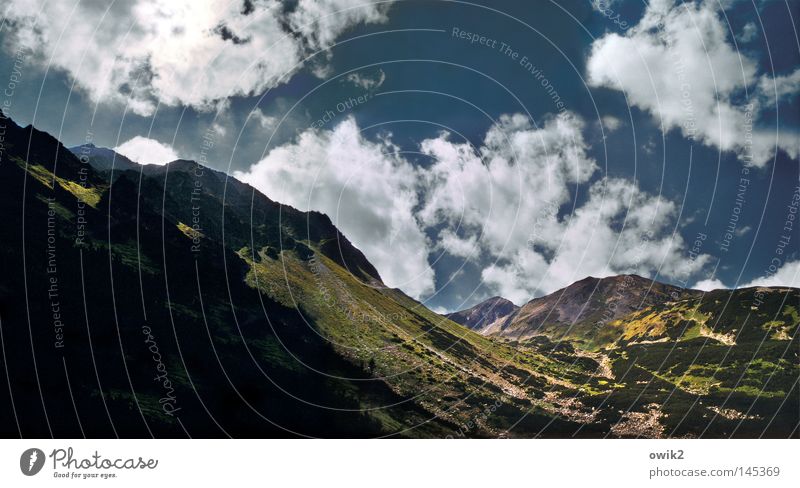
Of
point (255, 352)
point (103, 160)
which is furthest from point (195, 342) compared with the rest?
point (103, 160)

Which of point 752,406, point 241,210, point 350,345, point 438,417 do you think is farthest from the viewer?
point 241,210

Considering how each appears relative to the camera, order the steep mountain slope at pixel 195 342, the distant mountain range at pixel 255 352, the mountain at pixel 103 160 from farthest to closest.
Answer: the mountain at pixel 103 160 → the distant mountain range at pixel 255 352 → the steep mountain slope at pixel 195 342

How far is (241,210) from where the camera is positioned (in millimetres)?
168125

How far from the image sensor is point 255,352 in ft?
266

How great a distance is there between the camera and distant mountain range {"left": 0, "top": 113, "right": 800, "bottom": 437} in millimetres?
54344

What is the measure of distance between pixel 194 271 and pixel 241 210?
8261 cm

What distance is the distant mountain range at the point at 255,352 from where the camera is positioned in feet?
178

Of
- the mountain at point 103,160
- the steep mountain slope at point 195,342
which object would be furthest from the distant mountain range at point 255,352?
the mountain at point 103,160

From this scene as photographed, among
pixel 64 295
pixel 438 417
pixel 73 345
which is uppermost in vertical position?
pixel 64 295

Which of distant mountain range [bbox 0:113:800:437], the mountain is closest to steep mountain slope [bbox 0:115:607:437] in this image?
distant mountain range [bbox 0:113:800:437]

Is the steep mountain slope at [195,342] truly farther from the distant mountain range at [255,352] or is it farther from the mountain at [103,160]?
the mountain at [103,160]
